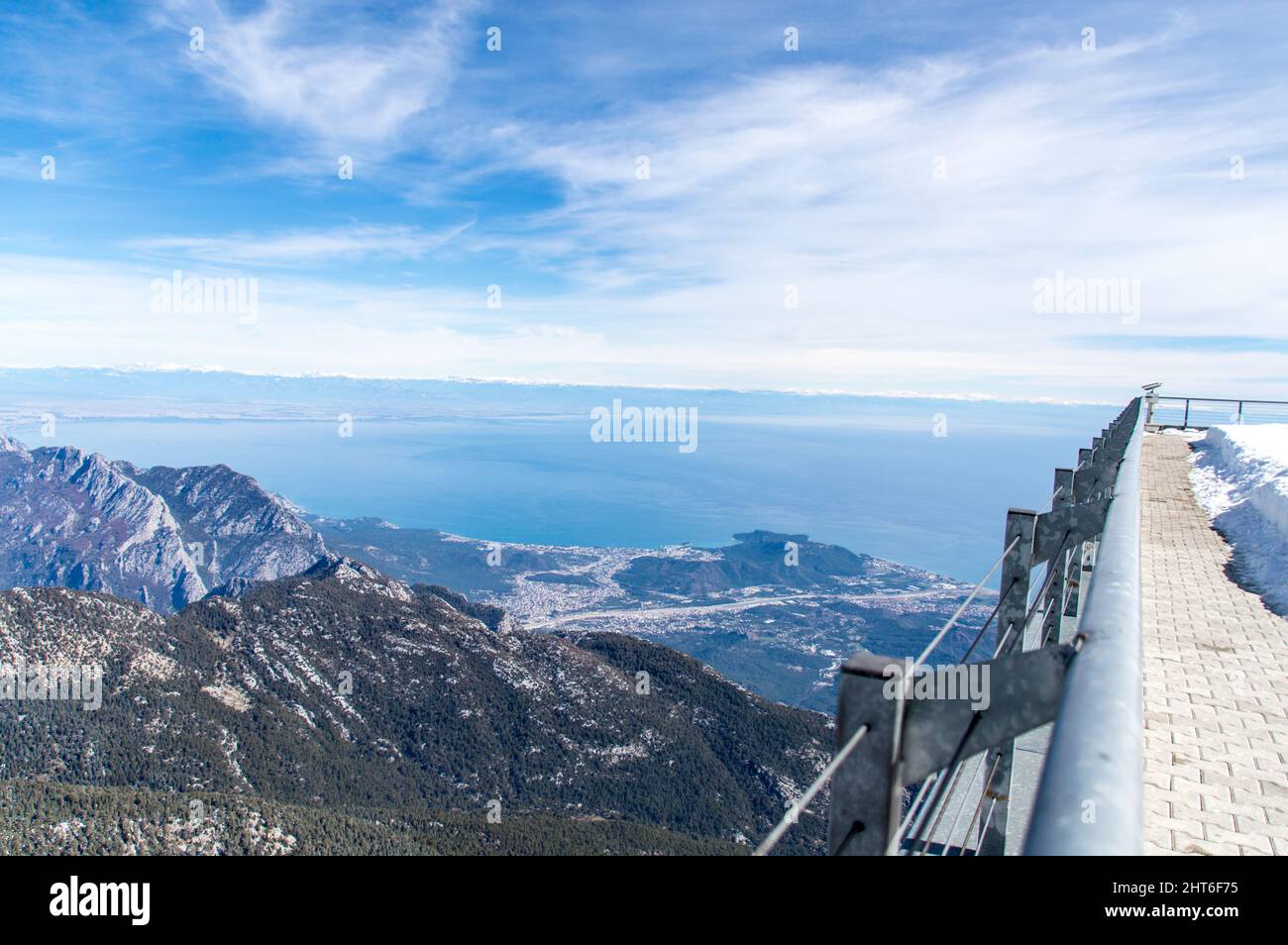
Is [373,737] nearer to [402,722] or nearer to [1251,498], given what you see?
[402,722]

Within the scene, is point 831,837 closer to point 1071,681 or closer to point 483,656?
point 1071,681

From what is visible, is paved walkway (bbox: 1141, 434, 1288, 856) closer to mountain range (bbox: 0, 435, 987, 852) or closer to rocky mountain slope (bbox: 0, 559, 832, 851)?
mountain range (bbox: 0, 435, 987, 852)

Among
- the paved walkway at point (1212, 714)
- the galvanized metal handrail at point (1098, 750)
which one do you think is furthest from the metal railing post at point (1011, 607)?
the galvanized metal handrail at point (1098, 750)

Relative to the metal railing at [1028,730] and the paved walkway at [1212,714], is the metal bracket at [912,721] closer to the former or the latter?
the metal railing at [1028,730]

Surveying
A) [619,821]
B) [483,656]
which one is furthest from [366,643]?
[619,821]

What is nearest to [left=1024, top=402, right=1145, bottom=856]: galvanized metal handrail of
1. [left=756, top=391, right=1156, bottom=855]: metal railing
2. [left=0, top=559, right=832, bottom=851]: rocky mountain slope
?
[left=756, top=391, right=1156, bottom=855]: metal railing
